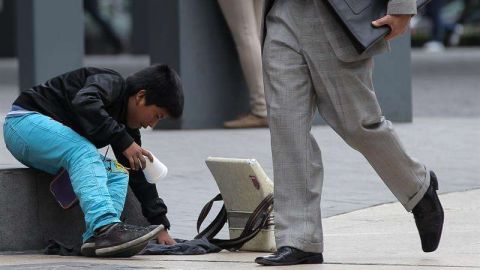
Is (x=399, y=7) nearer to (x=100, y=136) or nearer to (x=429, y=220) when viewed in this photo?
(x=429, y=220)

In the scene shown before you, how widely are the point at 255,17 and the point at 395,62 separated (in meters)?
1.35

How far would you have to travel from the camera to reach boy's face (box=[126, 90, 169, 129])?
5.47 meters

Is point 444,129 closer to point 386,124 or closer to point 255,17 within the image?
point 255,17

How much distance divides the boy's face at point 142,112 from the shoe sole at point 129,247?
19.1 inches

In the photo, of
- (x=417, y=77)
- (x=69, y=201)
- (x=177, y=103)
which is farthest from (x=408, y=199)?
(x=417, y=77)

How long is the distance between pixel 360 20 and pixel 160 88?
0.98 metres

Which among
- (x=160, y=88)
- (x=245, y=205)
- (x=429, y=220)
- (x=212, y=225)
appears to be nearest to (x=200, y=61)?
(x=212, y=225)

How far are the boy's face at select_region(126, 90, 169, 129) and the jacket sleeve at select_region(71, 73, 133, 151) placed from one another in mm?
110

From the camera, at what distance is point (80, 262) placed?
5199 mm

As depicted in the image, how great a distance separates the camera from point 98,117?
528 cm

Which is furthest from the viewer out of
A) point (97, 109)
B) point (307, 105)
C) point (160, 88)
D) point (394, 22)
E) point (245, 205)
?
point (245, 205)

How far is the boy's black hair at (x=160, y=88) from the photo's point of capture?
5.44 meters

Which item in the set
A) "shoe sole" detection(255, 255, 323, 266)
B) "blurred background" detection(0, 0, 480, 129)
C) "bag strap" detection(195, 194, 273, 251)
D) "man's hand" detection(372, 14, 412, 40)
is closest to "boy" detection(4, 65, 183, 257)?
"bag strap" detection(195, 194, 273, 251)

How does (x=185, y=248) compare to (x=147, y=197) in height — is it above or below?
below
